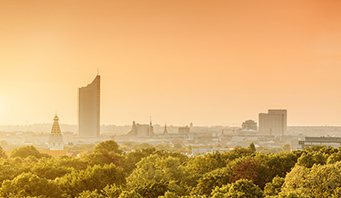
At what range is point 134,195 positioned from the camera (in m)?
50.5

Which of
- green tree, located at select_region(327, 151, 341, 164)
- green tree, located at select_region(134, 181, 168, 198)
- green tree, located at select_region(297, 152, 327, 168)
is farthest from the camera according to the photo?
green tree, located at select_region(297, 152, 327, 168)

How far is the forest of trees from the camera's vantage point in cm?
5591

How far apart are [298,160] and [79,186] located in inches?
1221

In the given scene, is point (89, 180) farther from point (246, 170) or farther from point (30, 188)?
point (246, 170)

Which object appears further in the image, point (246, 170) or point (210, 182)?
point (246, 170)

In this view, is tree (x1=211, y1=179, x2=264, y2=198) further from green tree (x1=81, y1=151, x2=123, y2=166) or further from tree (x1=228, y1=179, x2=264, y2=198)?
green tree (x1=81, y1=151, x2=123, y2=166)

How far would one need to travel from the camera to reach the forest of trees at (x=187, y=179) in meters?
55.9

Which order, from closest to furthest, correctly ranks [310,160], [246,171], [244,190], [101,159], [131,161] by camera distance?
[244,190], [246,171], [310,160], [101,159], [131,161]

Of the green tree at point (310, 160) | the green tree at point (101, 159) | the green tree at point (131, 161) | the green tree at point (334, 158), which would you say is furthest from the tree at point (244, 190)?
the green tree at point (131, 161)

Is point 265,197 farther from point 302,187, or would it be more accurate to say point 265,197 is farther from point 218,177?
point 218,177

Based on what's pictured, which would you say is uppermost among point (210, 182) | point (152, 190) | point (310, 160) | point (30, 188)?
point (310, 160)

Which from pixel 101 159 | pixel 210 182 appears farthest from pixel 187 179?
pixel 101 159

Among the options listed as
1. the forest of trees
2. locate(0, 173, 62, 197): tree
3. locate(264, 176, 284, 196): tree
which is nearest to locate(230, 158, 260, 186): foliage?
the forest of trees

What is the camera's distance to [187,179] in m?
76.8
